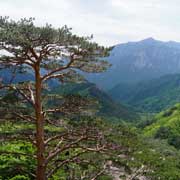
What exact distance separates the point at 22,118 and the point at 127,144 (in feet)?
15.9

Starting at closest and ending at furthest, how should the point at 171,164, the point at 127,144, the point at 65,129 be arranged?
the point at 127,144, the point at 65,129, the point at 171,164

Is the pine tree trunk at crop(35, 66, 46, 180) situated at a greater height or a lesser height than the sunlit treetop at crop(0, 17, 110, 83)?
lesser

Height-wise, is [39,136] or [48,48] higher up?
[48,48]

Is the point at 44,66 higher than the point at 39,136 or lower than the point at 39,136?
higher

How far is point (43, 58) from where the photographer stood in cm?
1950

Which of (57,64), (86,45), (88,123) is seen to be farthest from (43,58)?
(88,123)

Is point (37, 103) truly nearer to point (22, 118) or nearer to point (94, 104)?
point (22, 118)

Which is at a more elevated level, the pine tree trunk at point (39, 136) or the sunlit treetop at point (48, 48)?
the sunlit treetop at point (48, 48)

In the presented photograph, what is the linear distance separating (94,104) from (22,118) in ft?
10.9

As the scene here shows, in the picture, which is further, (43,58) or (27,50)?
(43,58)

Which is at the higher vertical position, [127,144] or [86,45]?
[86,45]

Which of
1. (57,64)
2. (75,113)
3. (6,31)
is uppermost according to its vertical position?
(6,31)

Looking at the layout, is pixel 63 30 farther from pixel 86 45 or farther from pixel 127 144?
pixel 127 144

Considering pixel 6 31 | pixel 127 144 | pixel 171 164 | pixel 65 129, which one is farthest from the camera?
pixel 171 164
